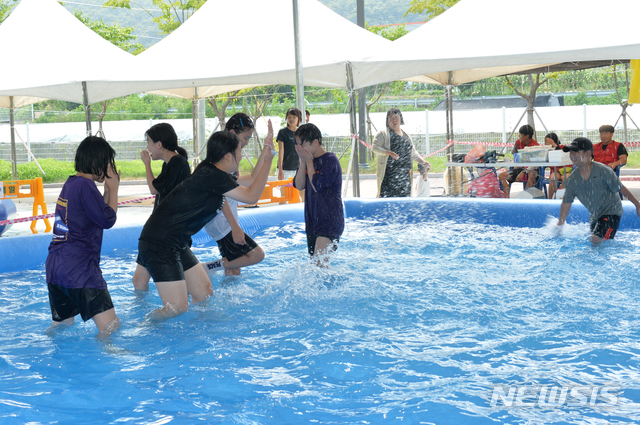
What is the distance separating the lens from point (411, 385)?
326 cm

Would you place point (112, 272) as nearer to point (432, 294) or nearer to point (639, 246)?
point (432, 294)

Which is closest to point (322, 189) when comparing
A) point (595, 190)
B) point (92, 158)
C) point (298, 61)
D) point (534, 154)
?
point (92, 158)

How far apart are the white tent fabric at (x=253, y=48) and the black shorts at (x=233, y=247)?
501cm

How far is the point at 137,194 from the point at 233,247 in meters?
10.5

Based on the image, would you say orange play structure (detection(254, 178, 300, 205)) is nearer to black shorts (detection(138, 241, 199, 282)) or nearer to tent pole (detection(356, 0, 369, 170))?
black shorts (detection(138, 241, 199, 282))

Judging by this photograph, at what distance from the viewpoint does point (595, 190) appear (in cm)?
627

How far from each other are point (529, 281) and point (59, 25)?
9.73 metres

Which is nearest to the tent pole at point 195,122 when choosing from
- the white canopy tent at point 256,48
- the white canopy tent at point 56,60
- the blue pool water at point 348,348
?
the white canopy tent at point 56,60

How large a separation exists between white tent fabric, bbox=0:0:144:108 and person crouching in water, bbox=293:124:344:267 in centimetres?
606

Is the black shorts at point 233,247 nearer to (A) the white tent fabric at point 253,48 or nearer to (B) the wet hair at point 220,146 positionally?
(B) the wet hair at point 220,146

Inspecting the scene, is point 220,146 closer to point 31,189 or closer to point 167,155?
point 167,155

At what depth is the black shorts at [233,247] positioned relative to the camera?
16.7 feet

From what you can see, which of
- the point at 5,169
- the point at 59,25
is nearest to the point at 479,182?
the point at 59,25

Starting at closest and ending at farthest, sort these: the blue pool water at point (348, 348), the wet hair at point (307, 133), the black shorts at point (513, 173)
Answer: the blue pool water at point (348, 348)
the wet hair at point (307, 133)
the black shorts at point (513, 173)
